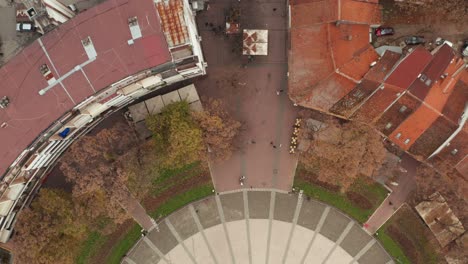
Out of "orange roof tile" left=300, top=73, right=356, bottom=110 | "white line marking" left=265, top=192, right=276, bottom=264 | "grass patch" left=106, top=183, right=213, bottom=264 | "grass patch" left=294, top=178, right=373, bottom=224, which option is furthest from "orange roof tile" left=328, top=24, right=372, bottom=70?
"grass patch" left=106, top=183, right=213, bottom=264

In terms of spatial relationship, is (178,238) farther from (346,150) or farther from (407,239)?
(407,239)

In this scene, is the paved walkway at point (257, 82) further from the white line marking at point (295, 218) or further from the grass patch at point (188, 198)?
the grass patch at point (188, 198)

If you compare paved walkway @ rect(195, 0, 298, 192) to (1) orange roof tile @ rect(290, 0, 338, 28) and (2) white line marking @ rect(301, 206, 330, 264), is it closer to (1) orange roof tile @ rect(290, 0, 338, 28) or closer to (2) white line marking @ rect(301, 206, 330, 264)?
(1) orange roof tile @ rect(290, 0, 338, 28)

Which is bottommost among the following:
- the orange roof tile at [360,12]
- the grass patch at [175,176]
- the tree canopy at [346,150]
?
the grass patch at [175,176]

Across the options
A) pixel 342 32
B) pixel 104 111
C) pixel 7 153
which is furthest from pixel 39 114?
pixel 342 32

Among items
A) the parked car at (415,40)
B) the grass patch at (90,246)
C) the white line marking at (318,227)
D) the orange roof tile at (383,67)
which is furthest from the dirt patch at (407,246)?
the grass patch at (90,246)

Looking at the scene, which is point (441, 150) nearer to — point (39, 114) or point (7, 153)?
point (39, 114)
